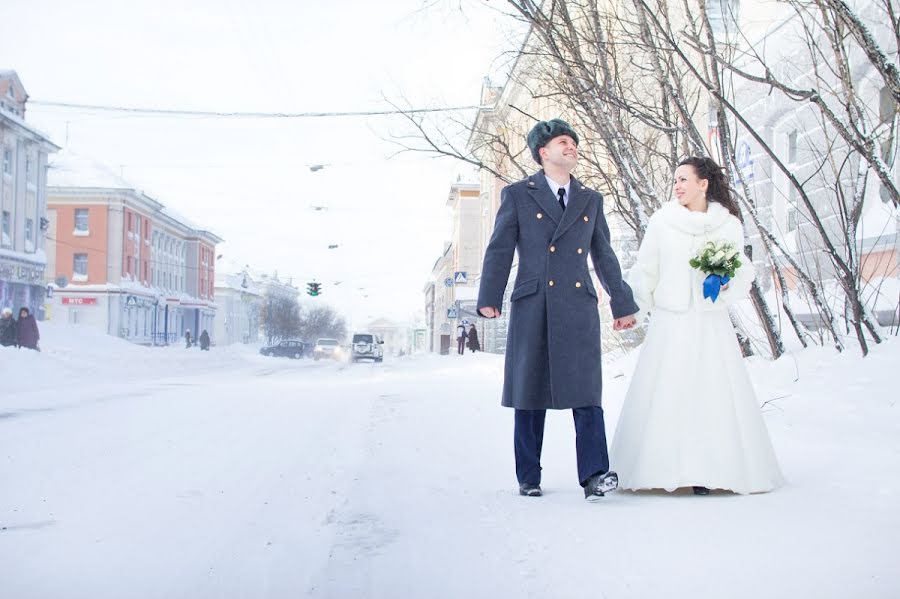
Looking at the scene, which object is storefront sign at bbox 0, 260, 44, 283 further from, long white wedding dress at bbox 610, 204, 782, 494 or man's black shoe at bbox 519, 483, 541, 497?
long white wedding dress at bbox 610, 204, 782, 494

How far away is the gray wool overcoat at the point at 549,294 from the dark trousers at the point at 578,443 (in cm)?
8

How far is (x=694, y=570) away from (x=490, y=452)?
3.71 meters

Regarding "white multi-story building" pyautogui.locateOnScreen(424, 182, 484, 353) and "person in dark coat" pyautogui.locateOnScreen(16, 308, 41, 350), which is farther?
"white multi-story building" pyautogui.locateOnScreen(424, 182, 484, 353)

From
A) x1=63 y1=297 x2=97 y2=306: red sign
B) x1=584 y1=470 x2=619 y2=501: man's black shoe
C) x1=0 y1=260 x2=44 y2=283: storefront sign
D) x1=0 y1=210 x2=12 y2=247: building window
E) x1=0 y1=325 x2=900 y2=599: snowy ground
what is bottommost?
x1=0 y1=325 x2=900 y2=599: snowy ground

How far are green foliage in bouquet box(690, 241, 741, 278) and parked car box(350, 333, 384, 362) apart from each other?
41623 millimetres

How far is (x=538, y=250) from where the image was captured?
4766 millimetres

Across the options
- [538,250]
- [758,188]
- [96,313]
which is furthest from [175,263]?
[538,250]

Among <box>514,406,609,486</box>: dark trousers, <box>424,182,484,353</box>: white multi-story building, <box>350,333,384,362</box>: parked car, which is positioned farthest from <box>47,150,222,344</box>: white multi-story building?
<box>514,406,609,486</box>: dark trousers

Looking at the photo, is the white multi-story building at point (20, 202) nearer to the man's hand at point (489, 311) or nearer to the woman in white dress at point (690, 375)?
the man's hand at point (489, 311)

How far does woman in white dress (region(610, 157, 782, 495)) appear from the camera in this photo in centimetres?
457

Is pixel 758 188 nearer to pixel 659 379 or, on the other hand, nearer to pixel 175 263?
pixel 659 379

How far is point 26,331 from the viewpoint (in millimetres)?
22875

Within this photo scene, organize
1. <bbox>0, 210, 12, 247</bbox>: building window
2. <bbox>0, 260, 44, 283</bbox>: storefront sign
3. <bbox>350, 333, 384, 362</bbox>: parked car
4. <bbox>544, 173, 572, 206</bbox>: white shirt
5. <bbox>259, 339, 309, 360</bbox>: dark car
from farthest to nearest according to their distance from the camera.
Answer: <bbox>259, 339, 309, 360</bbox>: dark car, <bbox>350, 333, 384, 362</bbox>: parked car, <bbox>0, 260, 44, 283</bbox>: storefront sign, <bbox>0, 210, 12, 247</bbox>: building window, <bbox>544, 173, 572, 206</bbox>: white shirt

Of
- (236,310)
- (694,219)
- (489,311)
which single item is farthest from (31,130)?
(236,310)
